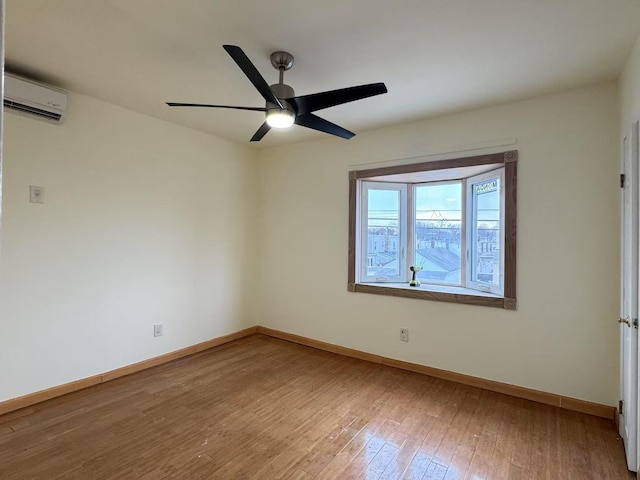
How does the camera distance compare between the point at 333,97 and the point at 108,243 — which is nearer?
the point at 333,97

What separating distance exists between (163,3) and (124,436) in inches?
104

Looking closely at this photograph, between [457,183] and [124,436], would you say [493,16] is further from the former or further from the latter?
[124,436]

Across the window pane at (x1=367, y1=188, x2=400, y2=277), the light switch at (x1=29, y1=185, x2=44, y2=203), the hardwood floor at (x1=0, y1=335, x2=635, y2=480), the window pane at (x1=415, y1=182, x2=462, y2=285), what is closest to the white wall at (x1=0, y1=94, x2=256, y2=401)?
the light switch at (x1=29, y1=185, x2=44, y2=203)

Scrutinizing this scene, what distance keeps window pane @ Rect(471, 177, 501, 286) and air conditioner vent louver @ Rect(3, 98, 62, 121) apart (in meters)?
3.73

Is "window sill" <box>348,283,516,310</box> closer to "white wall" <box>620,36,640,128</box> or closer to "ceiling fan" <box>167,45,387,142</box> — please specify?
"white wall" <box>620,36,640,128</box>

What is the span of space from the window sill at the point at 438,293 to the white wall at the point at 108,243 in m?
1.78

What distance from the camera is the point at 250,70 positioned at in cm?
189

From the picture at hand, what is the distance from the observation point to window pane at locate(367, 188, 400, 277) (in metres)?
4.04

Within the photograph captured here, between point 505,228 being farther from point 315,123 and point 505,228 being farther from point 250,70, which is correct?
point 250,70

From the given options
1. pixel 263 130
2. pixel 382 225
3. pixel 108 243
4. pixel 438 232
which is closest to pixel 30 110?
pixel 108 243

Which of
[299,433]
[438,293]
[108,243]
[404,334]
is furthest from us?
[404,334]

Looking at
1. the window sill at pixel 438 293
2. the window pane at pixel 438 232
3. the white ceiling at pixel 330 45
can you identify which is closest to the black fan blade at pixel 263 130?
the white ceiling at pixel 330 45

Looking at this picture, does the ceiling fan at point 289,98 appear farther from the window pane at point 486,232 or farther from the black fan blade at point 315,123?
the window pane at point 486,232

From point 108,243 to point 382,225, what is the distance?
2763 mm
